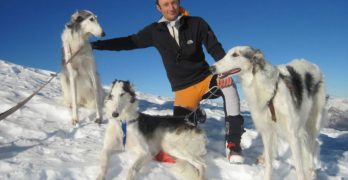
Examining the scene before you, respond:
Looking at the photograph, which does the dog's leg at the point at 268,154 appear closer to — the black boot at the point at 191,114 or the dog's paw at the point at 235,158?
the dog's paw at the point at 235,158

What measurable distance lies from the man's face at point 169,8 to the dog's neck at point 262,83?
204 cm

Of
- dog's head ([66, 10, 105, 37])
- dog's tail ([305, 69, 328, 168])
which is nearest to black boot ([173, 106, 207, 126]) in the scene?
dog's tail ([305, 69, 328, 168])

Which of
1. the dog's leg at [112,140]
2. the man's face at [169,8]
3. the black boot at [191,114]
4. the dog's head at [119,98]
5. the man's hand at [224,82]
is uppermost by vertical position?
the man's face at [169,8]

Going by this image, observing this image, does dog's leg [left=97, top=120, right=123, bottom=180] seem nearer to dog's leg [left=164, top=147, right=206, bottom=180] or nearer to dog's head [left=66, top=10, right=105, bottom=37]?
dog's leg [left=164, top=147, right=206, bottom=180]

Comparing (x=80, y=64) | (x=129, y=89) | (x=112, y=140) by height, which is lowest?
(x=112, y=140)

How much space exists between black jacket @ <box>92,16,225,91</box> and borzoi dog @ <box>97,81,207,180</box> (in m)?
1.23

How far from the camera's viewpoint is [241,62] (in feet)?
16.3

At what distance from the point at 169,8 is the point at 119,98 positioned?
6.69ft

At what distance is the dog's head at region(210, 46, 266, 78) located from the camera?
492 centimetres

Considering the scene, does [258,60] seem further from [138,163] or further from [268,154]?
[138,163]

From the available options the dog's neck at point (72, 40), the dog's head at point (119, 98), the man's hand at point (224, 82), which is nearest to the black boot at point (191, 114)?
the man's hand at point (224, 82)

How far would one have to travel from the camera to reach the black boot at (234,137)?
18.1 ft

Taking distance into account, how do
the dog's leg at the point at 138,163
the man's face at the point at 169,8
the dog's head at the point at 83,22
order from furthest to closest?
the dog's head at the point at 83,22 < the man's face at the point at 169,8 < the dog's leg at the point at 138,163

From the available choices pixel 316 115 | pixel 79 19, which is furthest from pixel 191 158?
pixel 79 19
